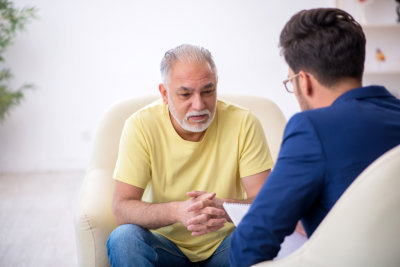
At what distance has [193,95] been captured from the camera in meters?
1.54

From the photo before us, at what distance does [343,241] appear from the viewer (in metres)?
0.88

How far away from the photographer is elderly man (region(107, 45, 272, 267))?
4.91 ft

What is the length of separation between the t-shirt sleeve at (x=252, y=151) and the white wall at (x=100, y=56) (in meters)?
2.75

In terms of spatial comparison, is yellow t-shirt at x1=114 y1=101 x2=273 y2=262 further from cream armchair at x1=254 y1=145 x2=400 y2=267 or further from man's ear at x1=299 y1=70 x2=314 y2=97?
cream armchair at x1=254 y1=145 x2=400 y2=267

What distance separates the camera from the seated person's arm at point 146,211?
53.8 inches

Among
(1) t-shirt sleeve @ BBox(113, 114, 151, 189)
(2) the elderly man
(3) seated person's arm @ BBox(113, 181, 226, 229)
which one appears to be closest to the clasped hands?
(3) seated person's arm @ BBox(113, 181, 226, 229)

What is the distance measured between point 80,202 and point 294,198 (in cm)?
89

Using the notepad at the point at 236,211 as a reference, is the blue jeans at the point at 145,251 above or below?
below

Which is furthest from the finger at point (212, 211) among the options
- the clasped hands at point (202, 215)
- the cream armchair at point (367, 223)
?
the cream armchair at point (367, 223)

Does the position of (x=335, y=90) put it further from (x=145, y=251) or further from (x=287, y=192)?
(x=145, y=251)

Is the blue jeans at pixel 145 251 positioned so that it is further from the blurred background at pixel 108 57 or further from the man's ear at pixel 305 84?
the blurred background at pixel 108 57

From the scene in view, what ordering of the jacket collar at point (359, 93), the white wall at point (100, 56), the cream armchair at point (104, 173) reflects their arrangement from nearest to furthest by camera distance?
the jacket collar at point (359, 93), the cream armchair at point (104, 173), the white wall at point (100, 56)

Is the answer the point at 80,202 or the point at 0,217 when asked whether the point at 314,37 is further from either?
the point at 0,217

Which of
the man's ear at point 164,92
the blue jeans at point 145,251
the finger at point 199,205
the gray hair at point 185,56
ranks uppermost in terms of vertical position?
the gray hair at point 185,56
